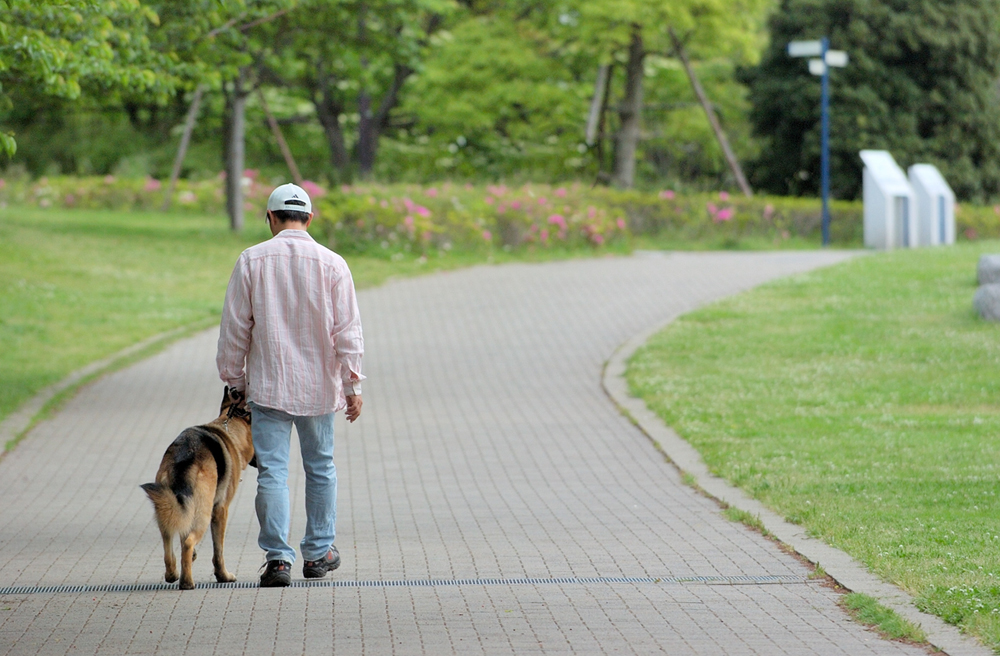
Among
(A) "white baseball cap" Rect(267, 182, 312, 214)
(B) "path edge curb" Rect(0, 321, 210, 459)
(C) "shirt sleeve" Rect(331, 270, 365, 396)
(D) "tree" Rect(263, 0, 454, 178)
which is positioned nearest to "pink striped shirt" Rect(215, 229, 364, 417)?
(C) "shirt sleeve" Rect(331, 270, 365, 396)

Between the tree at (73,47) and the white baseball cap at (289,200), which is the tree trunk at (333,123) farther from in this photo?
the white baseball cap at (289,200)

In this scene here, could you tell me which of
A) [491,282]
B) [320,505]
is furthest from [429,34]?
[320,505]

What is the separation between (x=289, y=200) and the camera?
5934mm

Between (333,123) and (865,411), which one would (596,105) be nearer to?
(333,123)

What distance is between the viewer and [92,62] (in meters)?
10.5

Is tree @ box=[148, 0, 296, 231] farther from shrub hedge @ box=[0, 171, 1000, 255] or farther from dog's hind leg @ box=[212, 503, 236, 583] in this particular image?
shrub hedge @ box=[0, 171, 1000, 255]

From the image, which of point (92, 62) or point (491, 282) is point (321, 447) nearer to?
point (92, 62)

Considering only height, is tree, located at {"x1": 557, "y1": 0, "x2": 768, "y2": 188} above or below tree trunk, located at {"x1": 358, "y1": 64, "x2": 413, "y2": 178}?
above

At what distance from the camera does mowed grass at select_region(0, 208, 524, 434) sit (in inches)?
591

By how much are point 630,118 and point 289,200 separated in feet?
93.5

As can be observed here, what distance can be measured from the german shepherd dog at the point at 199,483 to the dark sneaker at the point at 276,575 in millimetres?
226

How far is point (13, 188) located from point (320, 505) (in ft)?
108

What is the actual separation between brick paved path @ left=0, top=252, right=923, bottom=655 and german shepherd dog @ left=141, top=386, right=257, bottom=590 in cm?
17

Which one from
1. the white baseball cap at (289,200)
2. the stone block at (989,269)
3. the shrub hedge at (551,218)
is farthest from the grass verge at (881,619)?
the shrub hedge at (551,218)
